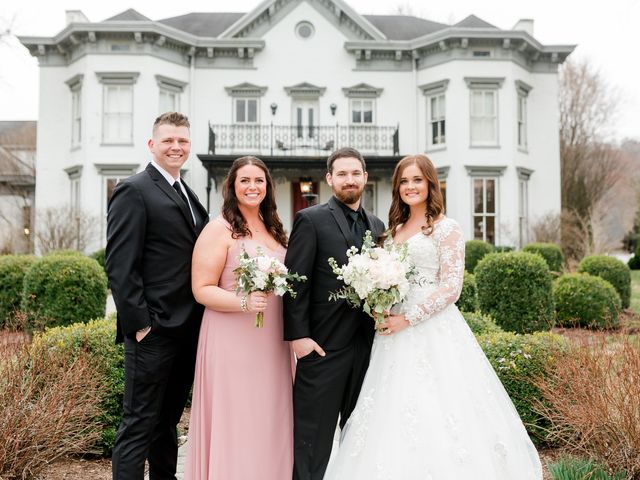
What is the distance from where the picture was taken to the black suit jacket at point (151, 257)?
3.38 metres

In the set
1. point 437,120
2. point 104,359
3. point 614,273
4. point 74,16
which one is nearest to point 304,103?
point 437,120

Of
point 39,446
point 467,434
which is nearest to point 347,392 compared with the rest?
point 467,434

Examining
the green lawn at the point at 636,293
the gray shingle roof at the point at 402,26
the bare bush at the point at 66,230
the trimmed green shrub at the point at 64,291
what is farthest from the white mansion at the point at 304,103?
the trimmed green shrub at the point at 64,291

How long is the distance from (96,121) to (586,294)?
17.2m

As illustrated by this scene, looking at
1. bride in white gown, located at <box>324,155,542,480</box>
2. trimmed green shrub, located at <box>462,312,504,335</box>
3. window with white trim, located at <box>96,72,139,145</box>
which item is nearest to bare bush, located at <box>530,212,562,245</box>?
trimmed green shrub, located at <box>462,312,504,335</box>

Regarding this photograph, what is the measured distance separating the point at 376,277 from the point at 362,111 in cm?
1900

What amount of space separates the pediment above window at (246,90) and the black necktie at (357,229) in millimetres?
18194

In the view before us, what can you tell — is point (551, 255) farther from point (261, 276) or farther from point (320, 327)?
point (261, 276)

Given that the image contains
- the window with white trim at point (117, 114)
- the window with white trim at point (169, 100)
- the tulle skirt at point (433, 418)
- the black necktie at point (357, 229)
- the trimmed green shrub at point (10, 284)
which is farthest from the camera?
the window with white trim at point (169, 100)

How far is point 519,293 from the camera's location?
877cm

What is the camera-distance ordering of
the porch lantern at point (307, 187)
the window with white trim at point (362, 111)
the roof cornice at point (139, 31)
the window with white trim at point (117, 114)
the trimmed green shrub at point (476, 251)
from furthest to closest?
the window with white trim at point (362, 111), the window with white trim at point (117, 114), the roof cornice at point (139, 31), the porch lantern at point (307, 187), the trimmed green shrub at point (476, 251)

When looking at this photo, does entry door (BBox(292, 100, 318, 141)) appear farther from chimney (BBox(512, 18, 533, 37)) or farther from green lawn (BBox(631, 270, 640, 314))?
green lawn (BBox(631, 270, 640, 314))

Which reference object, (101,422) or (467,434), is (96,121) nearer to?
(101,422)

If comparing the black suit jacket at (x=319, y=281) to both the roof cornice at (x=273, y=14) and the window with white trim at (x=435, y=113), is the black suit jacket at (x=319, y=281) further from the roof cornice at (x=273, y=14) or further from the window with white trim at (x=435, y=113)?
the roof cornice at (x=273, y=14)
